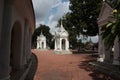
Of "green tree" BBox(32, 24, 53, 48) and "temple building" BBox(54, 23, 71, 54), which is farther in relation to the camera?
"green tree" BBox(32, 24, 53, 48)

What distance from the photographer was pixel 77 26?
117ft

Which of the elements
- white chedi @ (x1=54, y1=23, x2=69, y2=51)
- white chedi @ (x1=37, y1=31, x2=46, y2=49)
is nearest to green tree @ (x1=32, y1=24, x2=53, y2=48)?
white chedi @ (x1=37, y1=31, x2=46, y2=49)

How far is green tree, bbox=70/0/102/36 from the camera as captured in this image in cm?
3466

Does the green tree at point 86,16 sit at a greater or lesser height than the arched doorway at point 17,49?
greater

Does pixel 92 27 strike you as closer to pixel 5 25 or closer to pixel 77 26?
pixel 77 26

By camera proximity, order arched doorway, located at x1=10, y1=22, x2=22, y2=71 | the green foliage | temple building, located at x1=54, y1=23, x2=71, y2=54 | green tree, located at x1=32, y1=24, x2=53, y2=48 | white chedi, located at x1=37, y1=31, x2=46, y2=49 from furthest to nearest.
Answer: green tree, located at x1=32, y1=24, x2=53, y2=48 → white chedi, located at x1=37, y1=31, x2=46, y2=49 → temple building, located at x1=54, y1=23, x2=71, y2=54 → arched doorway, located at x1=10, y1=22, x2=22, y2=71 → the green foliage

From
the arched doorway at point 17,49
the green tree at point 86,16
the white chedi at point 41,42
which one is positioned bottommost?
the arched doorway at point 17,49

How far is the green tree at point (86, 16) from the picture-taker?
34.7m

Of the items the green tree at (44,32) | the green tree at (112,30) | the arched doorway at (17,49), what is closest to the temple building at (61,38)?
the arched doorway at (17,49)

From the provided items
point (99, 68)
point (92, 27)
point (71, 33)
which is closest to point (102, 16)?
point (99, 68)

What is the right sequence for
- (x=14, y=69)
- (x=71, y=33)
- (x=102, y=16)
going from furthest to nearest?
(x=71, y=33), (x=102, y=16), (x=14, y=69)

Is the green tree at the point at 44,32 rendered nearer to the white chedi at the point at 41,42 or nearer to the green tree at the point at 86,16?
the white chedi at the point at 41,42

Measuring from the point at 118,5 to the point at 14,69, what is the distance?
6.41 meters

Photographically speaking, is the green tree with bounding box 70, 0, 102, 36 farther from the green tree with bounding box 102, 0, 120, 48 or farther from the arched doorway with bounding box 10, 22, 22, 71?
the green tree with bounding box 102, 0, 120, 48
